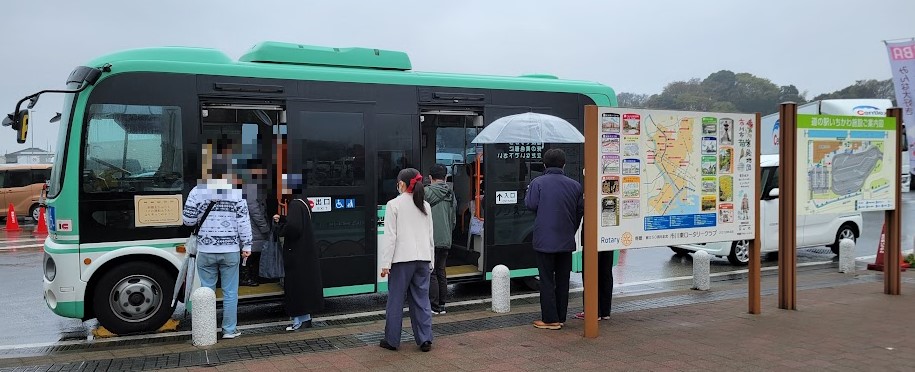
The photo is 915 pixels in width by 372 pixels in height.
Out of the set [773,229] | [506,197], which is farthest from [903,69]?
[506,197]

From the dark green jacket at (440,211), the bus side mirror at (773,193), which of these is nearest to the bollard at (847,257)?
the bus side mirror at (773,193)

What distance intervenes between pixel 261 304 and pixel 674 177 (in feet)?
16.3

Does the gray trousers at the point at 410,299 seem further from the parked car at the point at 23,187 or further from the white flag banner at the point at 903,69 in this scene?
the parked car at the point at 23,187

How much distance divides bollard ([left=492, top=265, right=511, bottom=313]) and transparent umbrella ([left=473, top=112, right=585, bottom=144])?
1.60 m

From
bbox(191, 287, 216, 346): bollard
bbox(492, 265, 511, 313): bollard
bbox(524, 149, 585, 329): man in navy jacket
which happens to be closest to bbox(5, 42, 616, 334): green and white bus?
bbox(191, 287, 216, 346): bollard

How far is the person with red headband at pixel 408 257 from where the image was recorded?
634 centimetres

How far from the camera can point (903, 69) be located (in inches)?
416

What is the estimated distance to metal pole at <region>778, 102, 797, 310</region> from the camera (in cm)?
812

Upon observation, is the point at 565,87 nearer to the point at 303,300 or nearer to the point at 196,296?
the point at 303,300

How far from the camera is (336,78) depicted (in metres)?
8.36

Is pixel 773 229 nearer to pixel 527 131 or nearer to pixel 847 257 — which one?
pixel 847 257

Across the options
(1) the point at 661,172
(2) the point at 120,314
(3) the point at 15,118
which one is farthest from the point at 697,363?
(3) the point at 15,118

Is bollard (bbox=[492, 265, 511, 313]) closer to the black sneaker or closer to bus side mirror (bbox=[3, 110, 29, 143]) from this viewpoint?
the black sneaker

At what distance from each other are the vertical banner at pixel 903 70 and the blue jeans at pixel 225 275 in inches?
385
